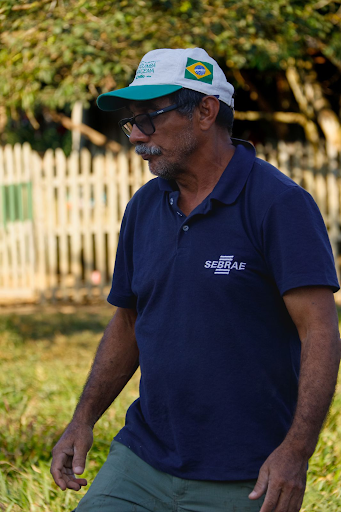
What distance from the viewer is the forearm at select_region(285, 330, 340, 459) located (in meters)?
1.92

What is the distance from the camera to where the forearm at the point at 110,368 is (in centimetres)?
257

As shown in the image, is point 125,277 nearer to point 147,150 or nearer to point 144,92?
point 147,150

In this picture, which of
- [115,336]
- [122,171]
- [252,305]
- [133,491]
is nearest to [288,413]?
[252,305]

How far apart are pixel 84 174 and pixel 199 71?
8013 mm

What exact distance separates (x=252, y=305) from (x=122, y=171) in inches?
322

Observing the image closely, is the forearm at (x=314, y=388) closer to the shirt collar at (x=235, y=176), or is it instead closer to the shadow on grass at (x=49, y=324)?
the shirt collar at (x=235, y=176)

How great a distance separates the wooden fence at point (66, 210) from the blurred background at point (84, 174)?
21 mm

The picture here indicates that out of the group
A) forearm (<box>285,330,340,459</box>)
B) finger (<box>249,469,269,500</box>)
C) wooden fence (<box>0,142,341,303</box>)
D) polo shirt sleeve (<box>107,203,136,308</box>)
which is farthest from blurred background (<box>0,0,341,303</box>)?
finger (<box>249,469,269,500</box>)

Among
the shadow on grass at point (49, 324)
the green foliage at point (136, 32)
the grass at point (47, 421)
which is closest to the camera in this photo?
the grass at point (47, 421)

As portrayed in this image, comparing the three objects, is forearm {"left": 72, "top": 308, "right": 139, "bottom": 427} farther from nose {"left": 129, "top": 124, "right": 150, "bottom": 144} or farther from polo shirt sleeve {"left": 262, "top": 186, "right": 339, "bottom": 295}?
polo shirt sleeve {"left": 262, "top": 186, "right": 339, "bottom": 295}

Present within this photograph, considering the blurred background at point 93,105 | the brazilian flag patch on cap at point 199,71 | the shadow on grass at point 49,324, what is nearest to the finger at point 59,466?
the brazilian flag patch on cap at point 199,71

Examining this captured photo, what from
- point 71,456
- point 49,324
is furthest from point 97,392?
point 49,324

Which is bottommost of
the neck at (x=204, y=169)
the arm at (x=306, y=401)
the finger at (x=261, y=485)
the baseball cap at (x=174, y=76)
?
the finger at (x=261, y=485)

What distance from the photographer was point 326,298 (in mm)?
2008
